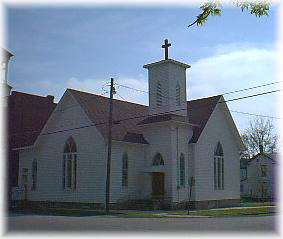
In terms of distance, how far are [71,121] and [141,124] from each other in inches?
223

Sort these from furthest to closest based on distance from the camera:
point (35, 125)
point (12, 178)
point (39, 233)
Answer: point (35, 125)
point (12, 178)
point (39, 233)

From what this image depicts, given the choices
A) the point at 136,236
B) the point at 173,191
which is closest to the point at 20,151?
the point at 173,191

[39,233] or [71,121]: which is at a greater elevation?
[71,121]

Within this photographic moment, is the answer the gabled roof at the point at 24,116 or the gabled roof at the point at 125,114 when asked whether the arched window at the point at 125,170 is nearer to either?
the gabled roof at the point at 125,114

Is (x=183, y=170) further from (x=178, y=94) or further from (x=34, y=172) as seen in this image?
(x=34, y=172)

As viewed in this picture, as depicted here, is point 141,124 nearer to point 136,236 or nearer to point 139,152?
point 139,152

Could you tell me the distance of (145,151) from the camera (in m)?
36.4

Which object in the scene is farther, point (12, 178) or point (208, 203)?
point (12, 178)

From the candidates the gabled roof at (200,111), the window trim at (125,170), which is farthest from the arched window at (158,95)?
the window trim at (125,170)

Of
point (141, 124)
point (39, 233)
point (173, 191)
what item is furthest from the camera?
point (141, 124)

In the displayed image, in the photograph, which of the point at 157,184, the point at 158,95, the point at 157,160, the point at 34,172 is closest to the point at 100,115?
the point at 158,95

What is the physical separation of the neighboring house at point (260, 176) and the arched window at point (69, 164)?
35540 mm

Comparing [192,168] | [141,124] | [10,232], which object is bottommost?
[10,232]

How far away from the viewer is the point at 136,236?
14641 mm
